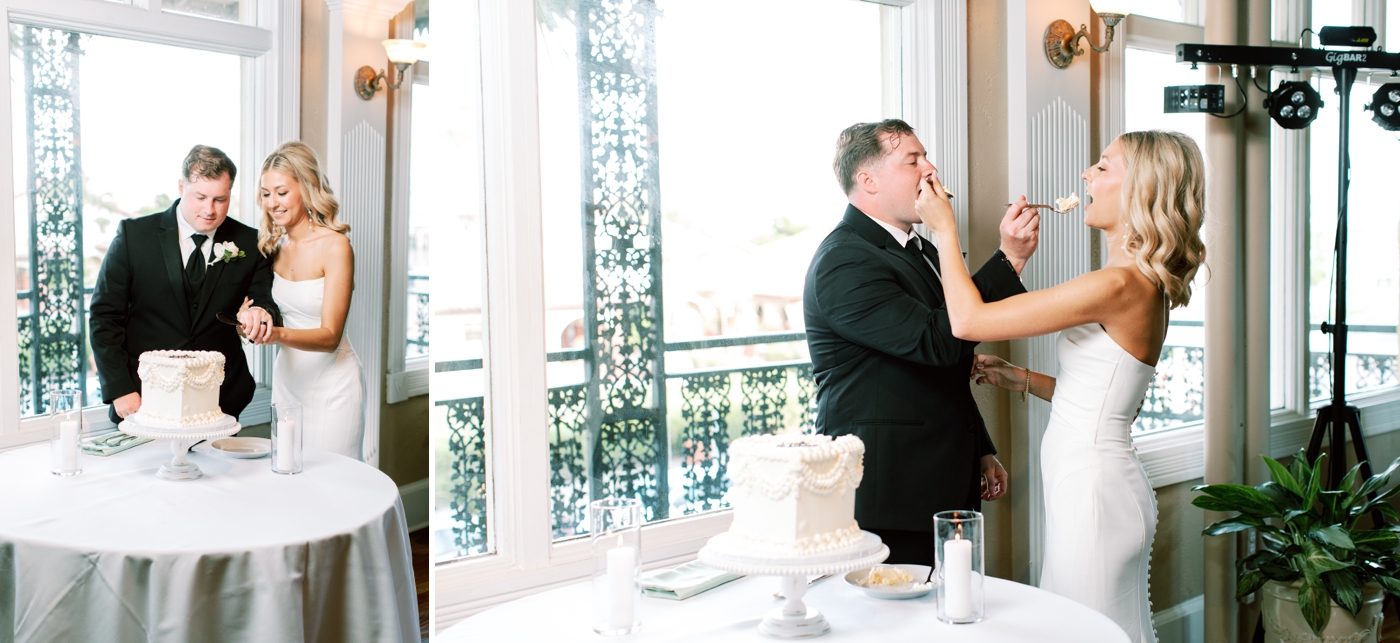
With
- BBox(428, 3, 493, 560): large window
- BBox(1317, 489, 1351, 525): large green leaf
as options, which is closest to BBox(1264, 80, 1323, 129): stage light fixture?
BBox(1317, 489, 1351, 525): large green leaf

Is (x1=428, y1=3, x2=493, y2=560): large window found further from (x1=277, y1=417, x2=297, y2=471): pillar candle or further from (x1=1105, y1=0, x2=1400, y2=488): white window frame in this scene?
(x1=1105, y1=0, x2=1400, y2=488): white window frame

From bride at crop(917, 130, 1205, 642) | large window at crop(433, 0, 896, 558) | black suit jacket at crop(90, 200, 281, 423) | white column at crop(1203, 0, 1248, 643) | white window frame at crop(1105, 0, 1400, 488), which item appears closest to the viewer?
black suit jacket at crop(90, 200, 281, 423)

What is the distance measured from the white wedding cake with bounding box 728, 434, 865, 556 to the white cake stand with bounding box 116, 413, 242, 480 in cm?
71

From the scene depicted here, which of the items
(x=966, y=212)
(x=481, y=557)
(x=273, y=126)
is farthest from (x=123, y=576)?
(x=966, y=212)

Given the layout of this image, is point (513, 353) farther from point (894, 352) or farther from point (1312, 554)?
point (1312, 554)

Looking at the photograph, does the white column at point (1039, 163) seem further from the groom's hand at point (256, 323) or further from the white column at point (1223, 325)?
the groom's hand at point (256, 323)

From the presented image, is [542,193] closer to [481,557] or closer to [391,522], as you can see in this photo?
[481,557]

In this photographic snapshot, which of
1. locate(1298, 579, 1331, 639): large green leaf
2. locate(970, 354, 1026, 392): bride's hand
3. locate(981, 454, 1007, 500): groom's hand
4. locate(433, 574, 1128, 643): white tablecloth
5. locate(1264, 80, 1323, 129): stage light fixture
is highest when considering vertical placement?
Answer: locate(1264, 80, 1323, 129): stage light fixture

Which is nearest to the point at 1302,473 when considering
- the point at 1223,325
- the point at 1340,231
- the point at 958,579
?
the point at 1223,325

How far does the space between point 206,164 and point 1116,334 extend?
5.93ft

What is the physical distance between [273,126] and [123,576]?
1.42 ft

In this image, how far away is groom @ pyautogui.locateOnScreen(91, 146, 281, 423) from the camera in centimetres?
87

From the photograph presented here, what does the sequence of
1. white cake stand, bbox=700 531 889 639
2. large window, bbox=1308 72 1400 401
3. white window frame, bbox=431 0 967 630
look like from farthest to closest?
large window, bbox=1308 72 1400 401 → white window frame, bbox=431 0 967 630 → white cake stand, bbox=700 531 889 639

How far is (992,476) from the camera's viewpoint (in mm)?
2521
